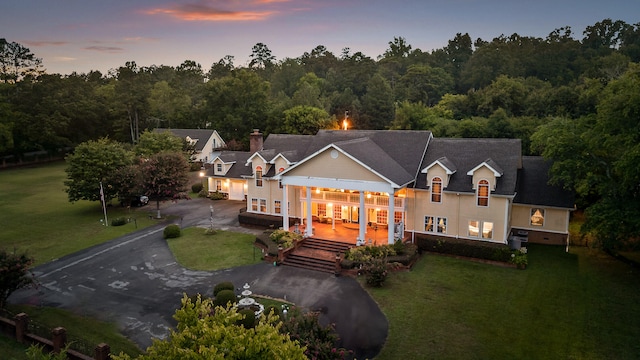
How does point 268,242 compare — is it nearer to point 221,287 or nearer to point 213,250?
point 213,250

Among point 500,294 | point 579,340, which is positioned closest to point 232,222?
point 500,294

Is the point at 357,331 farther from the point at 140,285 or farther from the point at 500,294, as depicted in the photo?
the point at 140,285

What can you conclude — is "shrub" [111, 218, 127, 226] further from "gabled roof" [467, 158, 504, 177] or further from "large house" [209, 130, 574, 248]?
"gabled roof" [467, 158, 504, 177]

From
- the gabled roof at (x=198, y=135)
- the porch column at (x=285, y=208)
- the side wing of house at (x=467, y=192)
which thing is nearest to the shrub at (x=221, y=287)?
the porch column at (x=285, y=208)

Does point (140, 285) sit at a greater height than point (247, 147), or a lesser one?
lesser

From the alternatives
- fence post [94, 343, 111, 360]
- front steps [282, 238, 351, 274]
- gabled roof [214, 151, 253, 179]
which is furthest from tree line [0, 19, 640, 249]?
fence post [94, 343, 111, 360]

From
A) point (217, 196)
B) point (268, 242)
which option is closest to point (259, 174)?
point (268, 242)
